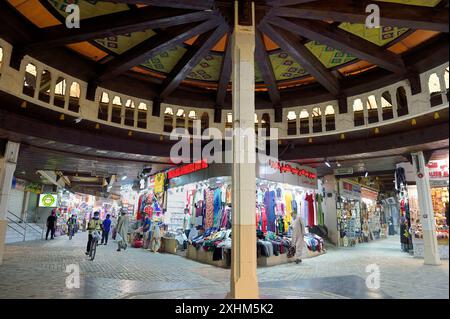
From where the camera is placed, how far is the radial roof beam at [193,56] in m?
8.06

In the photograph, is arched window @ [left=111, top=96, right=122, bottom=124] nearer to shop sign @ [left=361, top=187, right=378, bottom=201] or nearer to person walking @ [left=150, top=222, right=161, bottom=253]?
person walking @ [left=150, top=222, right=161, bottom=253]

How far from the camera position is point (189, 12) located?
7.35m

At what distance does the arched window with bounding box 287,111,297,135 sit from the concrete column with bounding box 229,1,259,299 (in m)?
7.00

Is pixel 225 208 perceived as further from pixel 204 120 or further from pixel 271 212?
pixel 204 120

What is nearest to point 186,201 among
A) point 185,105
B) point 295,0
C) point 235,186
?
point 185,105

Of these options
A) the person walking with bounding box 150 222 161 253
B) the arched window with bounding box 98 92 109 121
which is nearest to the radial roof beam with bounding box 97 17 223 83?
the arched window with bounding box 98 92 109 121

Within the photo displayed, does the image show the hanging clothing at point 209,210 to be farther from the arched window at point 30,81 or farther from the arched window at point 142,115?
the arched window at point 30,81

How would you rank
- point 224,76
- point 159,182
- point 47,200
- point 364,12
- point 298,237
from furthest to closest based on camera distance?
point 47,200, point 159,182, point 298,237, point 224,76, point 364,12

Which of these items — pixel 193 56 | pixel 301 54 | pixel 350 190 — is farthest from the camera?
pixel 350 190

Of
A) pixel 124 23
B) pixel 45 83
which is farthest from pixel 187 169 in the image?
pixel 124 23

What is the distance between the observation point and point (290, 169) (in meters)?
14.3

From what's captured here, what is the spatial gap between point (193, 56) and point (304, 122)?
237 inches

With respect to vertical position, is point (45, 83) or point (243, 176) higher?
point (45, 83)
